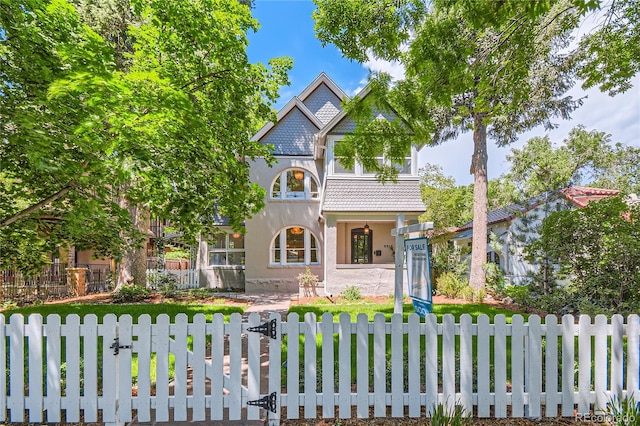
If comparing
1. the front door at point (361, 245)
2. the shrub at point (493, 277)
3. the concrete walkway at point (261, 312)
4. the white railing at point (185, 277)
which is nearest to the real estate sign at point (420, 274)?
the concrete walkway at point (261, 312)

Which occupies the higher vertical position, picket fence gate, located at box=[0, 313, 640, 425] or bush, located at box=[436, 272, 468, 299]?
picket fence gate, located at box=[0, 313, 640, 425]

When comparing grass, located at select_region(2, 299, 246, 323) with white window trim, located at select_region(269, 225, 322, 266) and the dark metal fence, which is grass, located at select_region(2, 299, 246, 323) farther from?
white window trim, located at select_region(269, 225, 322, 266)

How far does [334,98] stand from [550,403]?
15616 millimetres

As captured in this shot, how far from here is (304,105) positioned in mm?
16531

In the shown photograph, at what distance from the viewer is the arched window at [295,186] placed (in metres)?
15.9

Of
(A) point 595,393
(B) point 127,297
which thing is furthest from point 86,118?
(B) point 127,297

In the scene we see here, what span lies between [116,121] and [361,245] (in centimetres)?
1368

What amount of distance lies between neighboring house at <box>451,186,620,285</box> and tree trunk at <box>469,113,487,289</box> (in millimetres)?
883

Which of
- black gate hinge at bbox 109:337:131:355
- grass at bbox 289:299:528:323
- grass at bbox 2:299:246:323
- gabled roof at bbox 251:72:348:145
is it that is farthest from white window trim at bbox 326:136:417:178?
black gate hinge at bbox 109:337:131:355

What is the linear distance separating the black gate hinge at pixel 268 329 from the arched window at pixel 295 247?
1223 centimetres

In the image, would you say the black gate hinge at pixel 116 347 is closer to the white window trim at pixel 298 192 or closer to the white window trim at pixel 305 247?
the white window trim at pixel 305 247

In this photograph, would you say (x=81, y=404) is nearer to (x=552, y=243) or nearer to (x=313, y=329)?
(x=313, y=329)

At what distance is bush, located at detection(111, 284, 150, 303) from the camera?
1152 cm

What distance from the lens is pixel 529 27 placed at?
15.1 feet
